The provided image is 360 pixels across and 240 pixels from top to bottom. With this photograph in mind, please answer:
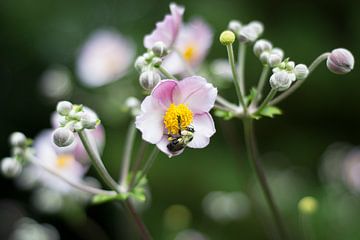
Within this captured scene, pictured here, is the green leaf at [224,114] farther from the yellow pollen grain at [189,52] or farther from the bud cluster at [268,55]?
the yellow pollen grain at [189,52]

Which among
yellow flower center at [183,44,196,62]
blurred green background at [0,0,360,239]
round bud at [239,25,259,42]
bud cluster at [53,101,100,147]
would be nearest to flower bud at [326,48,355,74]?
round bud at [239,25,259,42]

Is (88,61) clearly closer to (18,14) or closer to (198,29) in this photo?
(18,14)

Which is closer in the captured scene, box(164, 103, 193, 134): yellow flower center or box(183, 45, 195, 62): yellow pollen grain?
box(164, 103, 193, 134): yellow flower center

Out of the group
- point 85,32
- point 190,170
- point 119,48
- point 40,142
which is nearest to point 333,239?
point 190,170

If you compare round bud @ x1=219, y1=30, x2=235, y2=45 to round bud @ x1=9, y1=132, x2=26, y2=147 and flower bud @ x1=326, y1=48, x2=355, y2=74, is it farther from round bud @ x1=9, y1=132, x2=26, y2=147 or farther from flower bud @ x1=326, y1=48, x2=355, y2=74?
round bud @ x1=9, y1=132, x2=26, y2=147

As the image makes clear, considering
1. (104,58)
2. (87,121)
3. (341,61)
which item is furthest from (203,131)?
(104,58)

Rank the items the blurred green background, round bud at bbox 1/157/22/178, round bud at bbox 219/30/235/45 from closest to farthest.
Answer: round bud at bbox 219/30/235/45 < round bud at bbox 1/157/22/178 < the blurred green background
